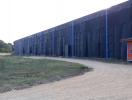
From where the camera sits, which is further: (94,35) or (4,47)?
(4,47)

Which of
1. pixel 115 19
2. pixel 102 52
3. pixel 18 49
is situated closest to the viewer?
pixel 115 19

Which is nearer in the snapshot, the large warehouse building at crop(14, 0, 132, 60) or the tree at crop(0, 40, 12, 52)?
the large warehouse building at crop(14, 0, 132, 60)

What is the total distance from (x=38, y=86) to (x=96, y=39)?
2348cm

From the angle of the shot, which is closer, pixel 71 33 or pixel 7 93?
pixel 7 93

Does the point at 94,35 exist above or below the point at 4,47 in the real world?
below

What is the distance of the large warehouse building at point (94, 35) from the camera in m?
32.0

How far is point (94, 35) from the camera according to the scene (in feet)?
128

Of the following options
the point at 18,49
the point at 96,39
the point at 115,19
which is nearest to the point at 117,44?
the point at 115,19

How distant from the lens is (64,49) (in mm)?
49469

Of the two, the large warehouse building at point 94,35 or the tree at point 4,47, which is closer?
the large warehouse building at point 94,35

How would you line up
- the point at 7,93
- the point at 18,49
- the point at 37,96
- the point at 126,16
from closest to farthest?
the point at 37,96
the point at 7,93
the point at 126,16
the point at 18,49

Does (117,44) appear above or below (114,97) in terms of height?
above

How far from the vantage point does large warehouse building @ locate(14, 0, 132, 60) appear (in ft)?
105

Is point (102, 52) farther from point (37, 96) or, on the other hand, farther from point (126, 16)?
point (37, 96)
